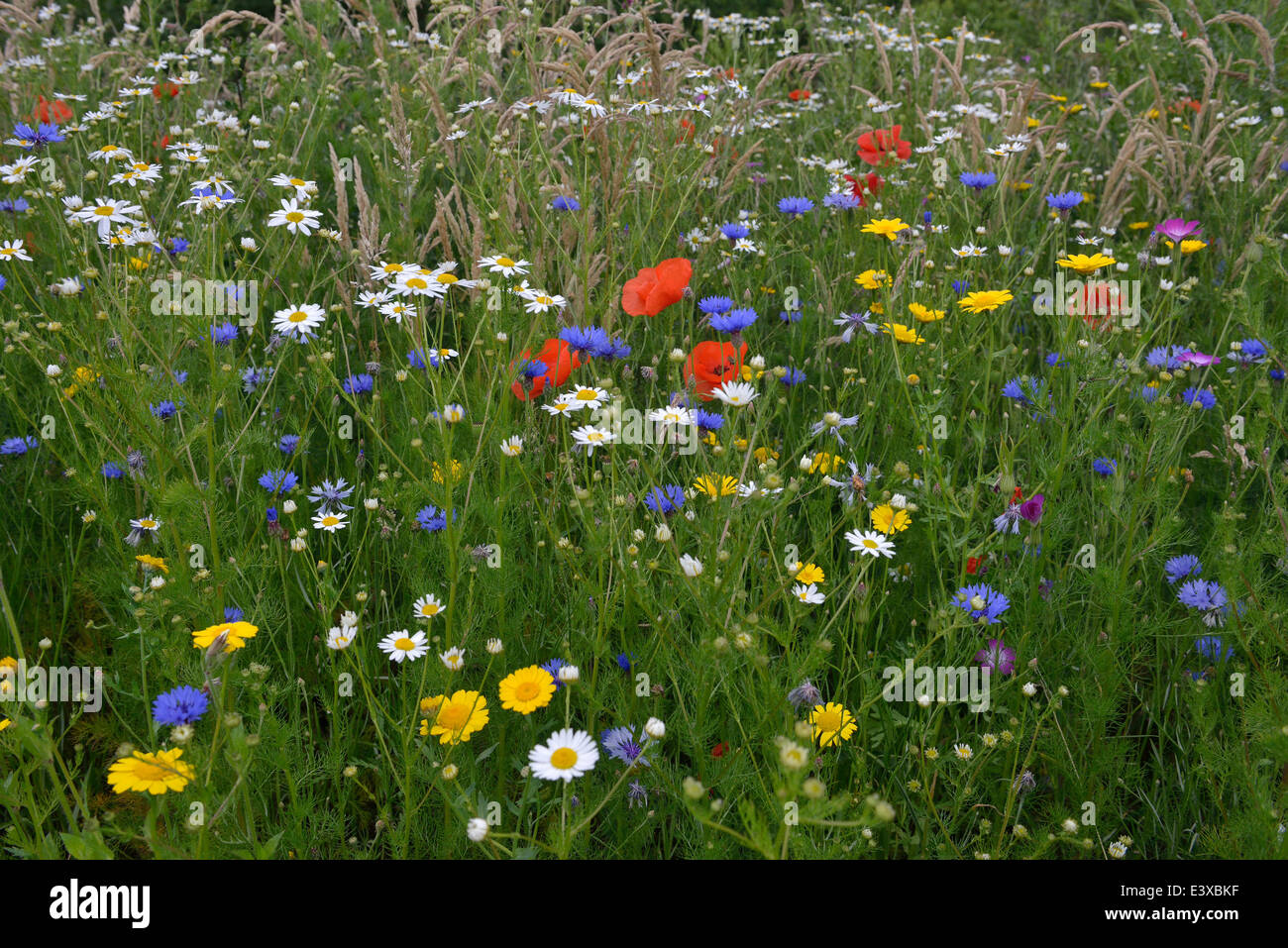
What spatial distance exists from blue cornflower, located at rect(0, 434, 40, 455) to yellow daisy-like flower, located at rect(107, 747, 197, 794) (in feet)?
4.45

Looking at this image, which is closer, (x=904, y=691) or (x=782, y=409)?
(x=904, y=691)

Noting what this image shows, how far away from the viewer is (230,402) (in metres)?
2.31

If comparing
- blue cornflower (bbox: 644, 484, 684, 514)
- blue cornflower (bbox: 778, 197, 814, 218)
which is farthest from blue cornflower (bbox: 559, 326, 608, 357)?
blue cornflower (bbox: 778, 197, 814, 218)

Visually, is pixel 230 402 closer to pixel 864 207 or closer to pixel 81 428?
pixel 81 428

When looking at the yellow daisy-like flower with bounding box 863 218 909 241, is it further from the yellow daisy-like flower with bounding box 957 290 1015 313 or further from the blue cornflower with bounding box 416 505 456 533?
the blue cornflower with bounding box 416 505 456 533

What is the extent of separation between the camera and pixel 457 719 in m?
1.66

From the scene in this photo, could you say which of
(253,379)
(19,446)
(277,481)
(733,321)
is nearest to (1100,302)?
(733,321)

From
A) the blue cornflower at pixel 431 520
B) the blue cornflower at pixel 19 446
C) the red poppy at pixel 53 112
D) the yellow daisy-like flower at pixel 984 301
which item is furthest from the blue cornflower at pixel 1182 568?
the red poppy at pixel 53 112

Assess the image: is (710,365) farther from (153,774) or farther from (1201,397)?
(153,774)

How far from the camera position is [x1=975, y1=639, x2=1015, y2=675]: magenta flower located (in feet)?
6.09

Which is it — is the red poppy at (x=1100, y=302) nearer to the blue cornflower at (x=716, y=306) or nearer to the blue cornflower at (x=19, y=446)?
the blue cornflower at (x=716, y=306)

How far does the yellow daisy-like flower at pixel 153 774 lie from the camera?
1.31 metres
